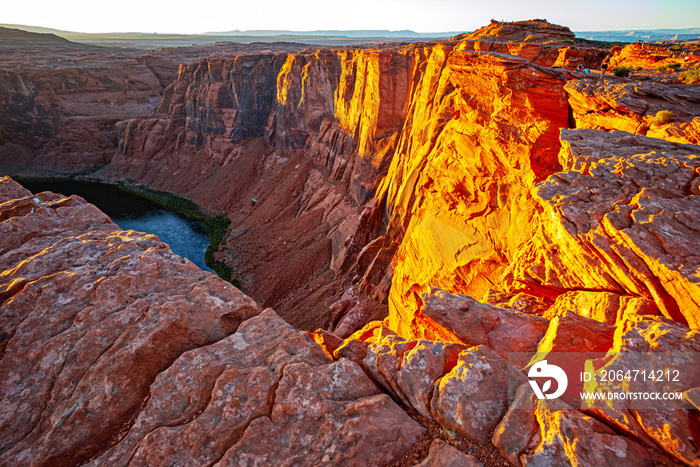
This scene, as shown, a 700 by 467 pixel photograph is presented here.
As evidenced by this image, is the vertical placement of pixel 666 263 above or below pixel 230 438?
above

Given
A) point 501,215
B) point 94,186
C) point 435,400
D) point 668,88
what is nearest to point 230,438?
point 435,400

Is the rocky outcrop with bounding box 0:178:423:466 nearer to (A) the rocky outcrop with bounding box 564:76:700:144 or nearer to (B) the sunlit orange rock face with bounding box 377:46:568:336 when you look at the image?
(B) the sunlit orange rock face with bounding box 377:46:568:336

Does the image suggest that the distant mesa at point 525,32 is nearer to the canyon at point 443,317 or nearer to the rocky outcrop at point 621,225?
the canyon at point 443,317

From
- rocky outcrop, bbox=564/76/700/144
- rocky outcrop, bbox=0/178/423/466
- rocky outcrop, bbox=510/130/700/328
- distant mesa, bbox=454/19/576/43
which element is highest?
distant mesa, bbox=454/19/576/43

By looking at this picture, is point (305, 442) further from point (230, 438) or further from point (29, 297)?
point (29, 297)

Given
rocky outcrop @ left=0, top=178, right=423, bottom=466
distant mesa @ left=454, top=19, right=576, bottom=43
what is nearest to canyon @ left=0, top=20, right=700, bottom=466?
rocky outcrop @ left=0, top=178, right=423, bottom=466

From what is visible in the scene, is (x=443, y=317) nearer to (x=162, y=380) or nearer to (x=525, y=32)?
(x=162, y=380)

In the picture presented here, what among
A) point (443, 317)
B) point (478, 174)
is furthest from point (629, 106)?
point (443, 317)

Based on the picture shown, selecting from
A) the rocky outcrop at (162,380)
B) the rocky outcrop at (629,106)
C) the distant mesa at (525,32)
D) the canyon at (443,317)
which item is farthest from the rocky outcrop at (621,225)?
the distant mesa at (525,32)
